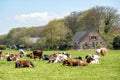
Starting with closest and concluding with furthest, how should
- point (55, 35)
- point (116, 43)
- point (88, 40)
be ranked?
point (116, 43) < point (88, 40) < point (55, 35)

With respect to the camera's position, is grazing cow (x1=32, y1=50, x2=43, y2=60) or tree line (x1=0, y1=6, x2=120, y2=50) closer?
grazing cow (x1=32, y1=50, x2=43, y2=60)

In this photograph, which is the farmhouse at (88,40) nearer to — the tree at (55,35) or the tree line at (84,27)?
the tree line at (84,27)

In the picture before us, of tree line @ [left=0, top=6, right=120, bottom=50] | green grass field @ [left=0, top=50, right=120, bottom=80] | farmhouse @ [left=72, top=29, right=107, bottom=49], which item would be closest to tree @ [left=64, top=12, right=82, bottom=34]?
tree line @ [left=0, top=6, right=120, bottom=50]

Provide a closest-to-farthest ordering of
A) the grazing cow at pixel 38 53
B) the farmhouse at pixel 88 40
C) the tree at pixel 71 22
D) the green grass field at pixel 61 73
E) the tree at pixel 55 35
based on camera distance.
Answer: the green grass field at pixel 61 73 < the grazing cow at pixel 38 53 < the tree at pixel 55 35 < the farmhouse at pixel 88 40 < the tree at pixel 71 22

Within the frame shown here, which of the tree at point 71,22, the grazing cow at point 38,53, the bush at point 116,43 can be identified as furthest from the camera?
the tree at point 71,22

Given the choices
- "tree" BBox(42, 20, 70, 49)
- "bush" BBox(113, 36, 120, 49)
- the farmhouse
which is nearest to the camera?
"bush" BBox(113, 36, 120, 49)

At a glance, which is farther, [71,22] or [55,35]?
[71,22]

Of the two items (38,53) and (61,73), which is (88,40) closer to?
(38,53)

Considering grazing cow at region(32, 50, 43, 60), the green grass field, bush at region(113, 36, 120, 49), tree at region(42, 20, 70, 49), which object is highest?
Result: tree at region(42, 20, 70, 49)

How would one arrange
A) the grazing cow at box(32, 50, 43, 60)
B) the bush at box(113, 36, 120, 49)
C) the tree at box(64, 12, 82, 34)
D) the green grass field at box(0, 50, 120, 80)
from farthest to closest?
1. the tree at box(64, 12, 82, 34)
2. the bush at box(113, 36, 120, 49)
3. the grazing cow at box(32, 50, 43, 60)
4. the green grass field at box(0, 50, 120, 80)

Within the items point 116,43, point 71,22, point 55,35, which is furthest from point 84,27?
point 116,43

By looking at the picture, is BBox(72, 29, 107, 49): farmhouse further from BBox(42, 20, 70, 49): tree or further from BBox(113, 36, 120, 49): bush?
BBox(113, 36, 120, 49): bush

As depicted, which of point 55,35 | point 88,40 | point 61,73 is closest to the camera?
point 61,73

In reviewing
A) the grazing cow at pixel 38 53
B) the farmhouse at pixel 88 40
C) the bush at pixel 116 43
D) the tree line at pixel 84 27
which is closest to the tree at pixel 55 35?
the tree line at pixel 84 27
